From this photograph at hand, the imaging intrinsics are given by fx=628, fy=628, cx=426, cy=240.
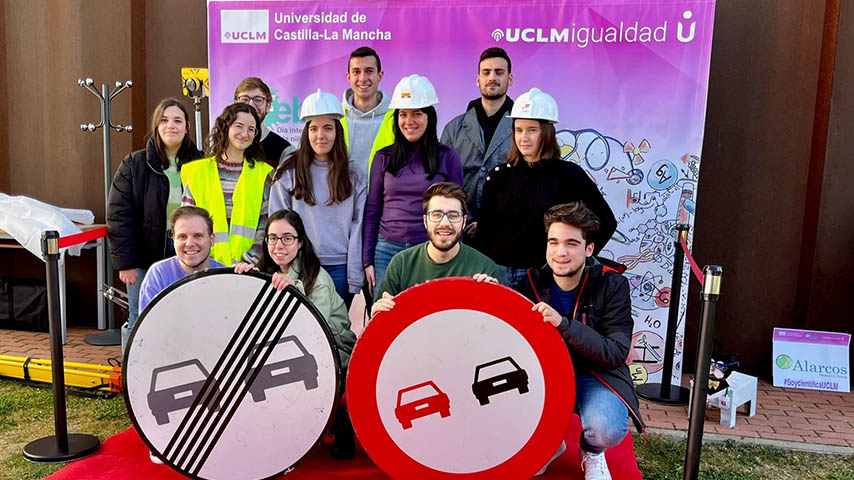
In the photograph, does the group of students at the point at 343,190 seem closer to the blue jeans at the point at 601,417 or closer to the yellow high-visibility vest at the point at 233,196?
the yellow high-visibility vest at the point at 233,196

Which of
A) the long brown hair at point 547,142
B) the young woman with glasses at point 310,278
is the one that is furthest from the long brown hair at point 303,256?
the long brown hair at point 547,142

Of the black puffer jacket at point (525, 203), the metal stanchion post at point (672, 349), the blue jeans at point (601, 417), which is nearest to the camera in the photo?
the blue jeans at point (601, 417)

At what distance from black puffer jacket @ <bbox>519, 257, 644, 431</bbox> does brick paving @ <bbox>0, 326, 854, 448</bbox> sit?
3.76ft

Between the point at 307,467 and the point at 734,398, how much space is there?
8.05 ft

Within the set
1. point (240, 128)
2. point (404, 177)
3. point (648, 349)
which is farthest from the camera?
point (648, 349)

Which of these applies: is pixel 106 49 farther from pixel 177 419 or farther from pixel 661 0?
pixel 661 0

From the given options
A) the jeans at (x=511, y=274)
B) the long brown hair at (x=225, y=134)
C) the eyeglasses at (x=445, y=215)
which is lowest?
the jeans at (x=511, y=274)

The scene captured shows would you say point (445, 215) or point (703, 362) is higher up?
point (445, 215)

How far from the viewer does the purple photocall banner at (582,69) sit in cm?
388

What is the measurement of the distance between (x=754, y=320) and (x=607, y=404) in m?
2.61

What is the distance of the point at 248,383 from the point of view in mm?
2492

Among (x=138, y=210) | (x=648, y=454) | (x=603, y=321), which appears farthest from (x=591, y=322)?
(x=138, y=210)

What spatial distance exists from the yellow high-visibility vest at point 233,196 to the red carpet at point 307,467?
1241 mm

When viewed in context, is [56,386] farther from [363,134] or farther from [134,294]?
[363,134]
